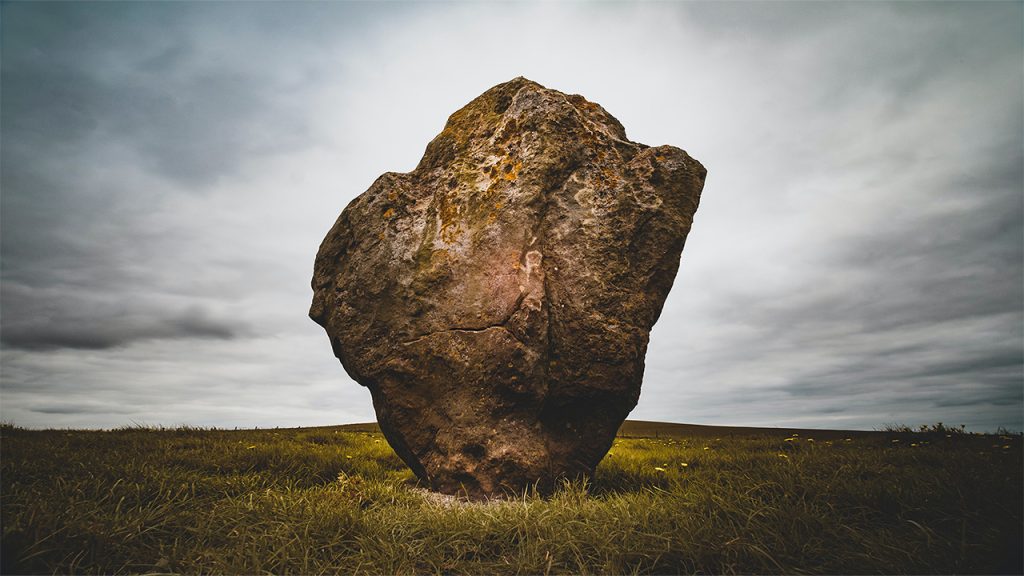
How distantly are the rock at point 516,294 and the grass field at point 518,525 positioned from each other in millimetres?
640

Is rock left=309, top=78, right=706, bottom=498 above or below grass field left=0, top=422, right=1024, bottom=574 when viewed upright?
above

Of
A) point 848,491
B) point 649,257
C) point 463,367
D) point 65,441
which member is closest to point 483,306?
point 463,367

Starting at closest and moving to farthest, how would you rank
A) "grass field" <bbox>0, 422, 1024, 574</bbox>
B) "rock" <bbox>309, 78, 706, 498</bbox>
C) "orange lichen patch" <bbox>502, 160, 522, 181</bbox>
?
"grass field" <bbox>0, 422, 1024, 574</bbox>
"rock" <bbox>309, 78, 706, 498</bbox>
"orange lichen patch" <bbox>502, 160, 522, 181</bbox>

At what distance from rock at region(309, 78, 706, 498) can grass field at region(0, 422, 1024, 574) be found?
25.2 inches

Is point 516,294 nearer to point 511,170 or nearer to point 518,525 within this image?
point 511,170

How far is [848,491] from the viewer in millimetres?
3904

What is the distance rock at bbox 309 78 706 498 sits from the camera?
17.3 ft

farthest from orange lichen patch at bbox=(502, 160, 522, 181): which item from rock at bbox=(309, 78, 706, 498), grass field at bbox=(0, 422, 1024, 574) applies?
grass field at bbox=(0, 422, 1024, 574)

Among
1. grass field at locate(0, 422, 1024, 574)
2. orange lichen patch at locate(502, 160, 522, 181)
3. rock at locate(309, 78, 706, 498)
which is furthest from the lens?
orange lichen patch at locate(502, 160, 522, 181)

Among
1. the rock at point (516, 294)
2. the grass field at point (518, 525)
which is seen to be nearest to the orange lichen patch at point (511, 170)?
the rock at point (516, 294)

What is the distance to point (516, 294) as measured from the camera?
208 inches

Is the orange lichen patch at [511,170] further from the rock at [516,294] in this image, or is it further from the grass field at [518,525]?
the grass field at [518,525]

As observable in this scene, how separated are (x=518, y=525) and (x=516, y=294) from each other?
234 cm

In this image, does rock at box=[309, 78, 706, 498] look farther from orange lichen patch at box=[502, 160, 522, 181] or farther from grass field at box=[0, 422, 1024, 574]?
grass field at box=[0, 422, 1024, 574]
